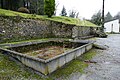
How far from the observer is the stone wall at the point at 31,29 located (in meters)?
9.93

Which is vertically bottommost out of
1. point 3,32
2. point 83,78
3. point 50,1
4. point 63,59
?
point 83,78

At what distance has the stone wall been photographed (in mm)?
9930

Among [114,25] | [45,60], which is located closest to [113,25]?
[114,25]

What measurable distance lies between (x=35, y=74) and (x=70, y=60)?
2144 millimetres

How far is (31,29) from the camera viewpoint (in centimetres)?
1220

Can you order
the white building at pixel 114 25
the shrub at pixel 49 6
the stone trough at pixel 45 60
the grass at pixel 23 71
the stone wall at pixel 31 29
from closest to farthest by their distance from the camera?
the grass at pixel 23 71 < the stone trough at pixel 45 60 < the stone wall at pixel 31 29 < the shrub at pixel 49 6 < the white building at pixel 114 25

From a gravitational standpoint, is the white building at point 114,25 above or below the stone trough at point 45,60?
above

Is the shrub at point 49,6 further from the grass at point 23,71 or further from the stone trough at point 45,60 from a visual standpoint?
the grass at point 23,71

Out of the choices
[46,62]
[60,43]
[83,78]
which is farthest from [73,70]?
[60,43]

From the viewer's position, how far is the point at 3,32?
31.7 ft

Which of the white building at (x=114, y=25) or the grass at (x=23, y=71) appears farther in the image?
the white building at (x=114, y=25)

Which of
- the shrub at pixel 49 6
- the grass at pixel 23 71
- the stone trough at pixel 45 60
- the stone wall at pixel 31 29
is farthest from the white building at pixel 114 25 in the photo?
the grass at pixel 23 71

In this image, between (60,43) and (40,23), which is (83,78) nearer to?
(60,43)

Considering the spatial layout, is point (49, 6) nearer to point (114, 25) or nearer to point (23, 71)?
point (23, 71)
